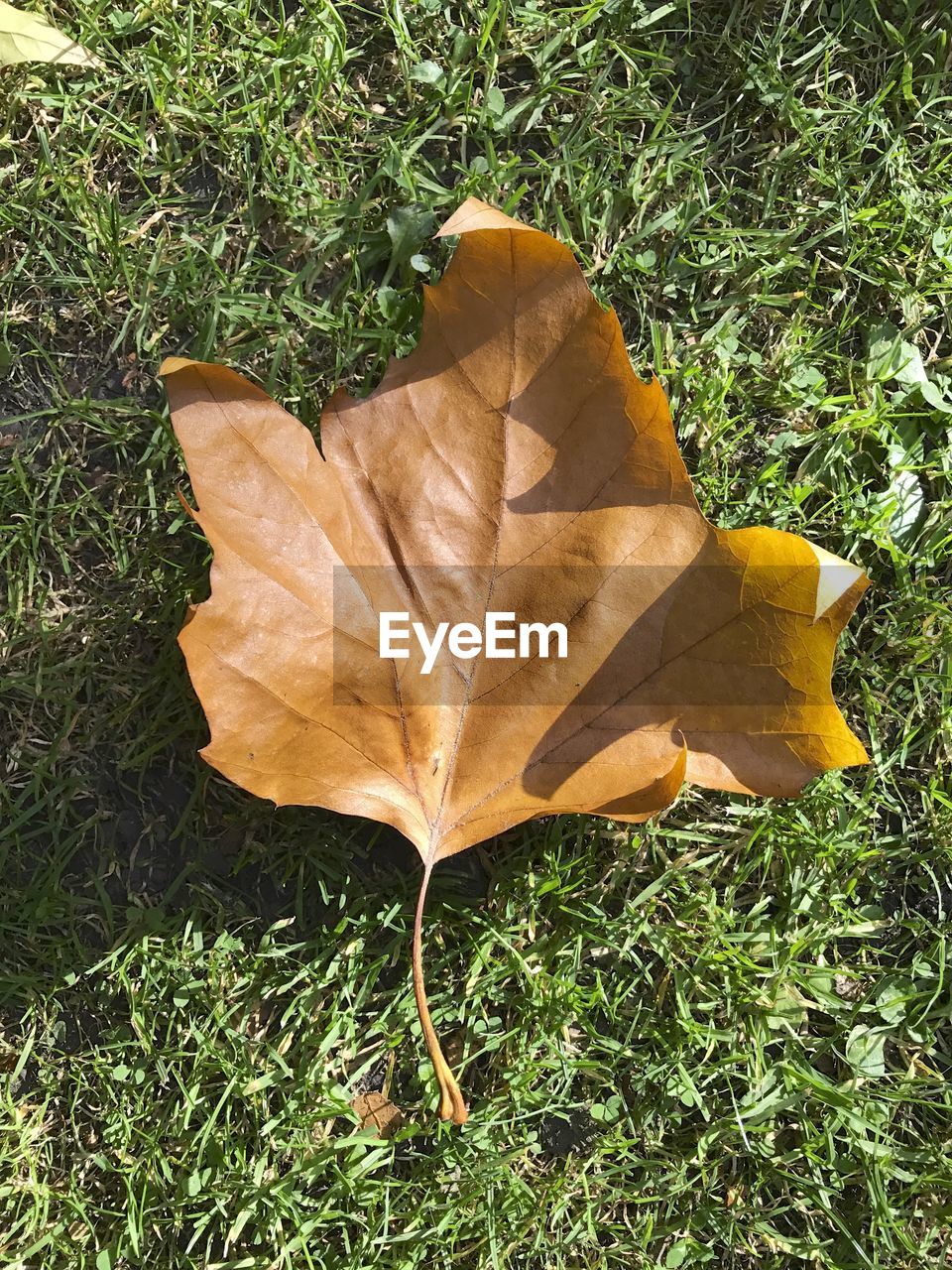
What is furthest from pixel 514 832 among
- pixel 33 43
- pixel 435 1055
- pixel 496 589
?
pixel 33 43

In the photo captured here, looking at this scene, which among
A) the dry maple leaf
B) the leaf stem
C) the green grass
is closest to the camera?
the dry maple leaf

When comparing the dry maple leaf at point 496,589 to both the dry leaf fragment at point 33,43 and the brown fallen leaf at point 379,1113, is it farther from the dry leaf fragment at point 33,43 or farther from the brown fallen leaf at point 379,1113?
the dry leaf fragment at point 33,43

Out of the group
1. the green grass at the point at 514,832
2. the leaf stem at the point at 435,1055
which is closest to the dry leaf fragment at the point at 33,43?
the green grass at the point at 514,832

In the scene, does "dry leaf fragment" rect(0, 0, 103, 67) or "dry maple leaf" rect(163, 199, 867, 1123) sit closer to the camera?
"dry maple leaf" rect(163, 199, 867, 1123)

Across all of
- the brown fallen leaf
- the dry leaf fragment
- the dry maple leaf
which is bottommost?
the brown fallen leaf

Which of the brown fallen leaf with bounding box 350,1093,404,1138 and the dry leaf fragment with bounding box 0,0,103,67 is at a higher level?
the dry leaf fragment with bounding box 0,0,103,67

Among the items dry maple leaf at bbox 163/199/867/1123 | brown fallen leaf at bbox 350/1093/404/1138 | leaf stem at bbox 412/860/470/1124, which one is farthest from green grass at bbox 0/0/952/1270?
dry maple leaf at bbox 163/199/867/1123

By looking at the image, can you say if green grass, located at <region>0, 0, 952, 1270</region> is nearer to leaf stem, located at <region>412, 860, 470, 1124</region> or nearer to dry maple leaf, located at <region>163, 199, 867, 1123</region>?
leaf stem, located at <region>412, 860, 470, 1124</region>
